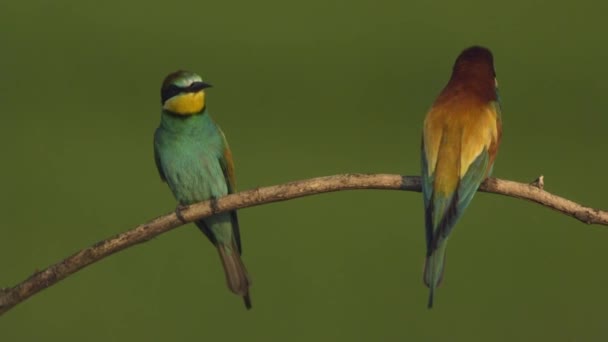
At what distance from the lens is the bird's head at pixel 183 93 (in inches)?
151

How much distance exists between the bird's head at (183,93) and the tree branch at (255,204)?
70 centimetres

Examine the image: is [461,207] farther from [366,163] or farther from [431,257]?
[366,163]

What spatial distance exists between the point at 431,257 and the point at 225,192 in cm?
86

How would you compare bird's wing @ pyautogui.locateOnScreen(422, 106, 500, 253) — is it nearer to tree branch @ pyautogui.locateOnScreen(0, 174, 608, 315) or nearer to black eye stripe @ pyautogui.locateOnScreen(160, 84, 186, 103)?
tree branch @ pyautogui.locateOnScreen(0, 174, 608, 315)

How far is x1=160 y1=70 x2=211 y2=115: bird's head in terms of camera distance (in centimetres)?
383

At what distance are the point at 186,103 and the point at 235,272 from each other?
484mm

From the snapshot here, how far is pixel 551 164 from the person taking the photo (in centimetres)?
536

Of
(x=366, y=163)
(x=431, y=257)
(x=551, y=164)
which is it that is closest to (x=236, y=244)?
(x=431, y=257)

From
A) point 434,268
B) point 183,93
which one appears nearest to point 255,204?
point 434,268

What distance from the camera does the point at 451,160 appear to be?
3293 mm

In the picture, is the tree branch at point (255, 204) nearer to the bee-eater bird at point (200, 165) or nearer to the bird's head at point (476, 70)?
the bird's head at point (476, 70)

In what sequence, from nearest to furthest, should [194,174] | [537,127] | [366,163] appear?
[194,174]
[366,163]
[537,127]

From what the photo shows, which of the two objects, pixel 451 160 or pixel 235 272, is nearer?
pixel 451 160

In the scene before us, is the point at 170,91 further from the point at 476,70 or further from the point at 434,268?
the point at 434,268
